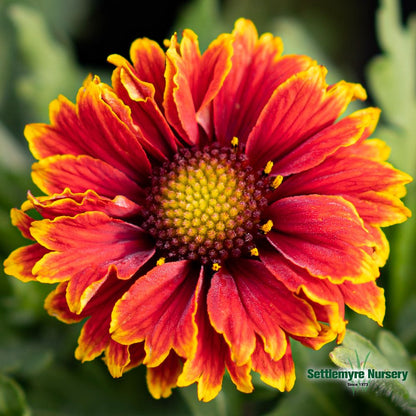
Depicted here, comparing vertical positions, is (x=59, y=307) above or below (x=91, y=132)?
below

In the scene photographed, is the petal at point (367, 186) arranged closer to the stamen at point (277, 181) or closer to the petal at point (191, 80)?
the stamen at point (277, 181)

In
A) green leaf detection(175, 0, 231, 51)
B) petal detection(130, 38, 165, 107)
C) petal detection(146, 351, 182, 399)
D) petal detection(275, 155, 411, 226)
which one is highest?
green leaf detection(175, 0, 231, 51)

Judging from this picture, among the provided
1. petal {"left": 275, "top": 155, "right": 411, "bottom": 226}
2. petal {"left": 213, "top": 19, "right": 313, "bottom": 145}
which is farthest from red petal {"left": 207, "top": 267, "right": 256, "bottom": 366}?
petal {"left": 213, "top": 19, "right": 313, "bottom": 145}

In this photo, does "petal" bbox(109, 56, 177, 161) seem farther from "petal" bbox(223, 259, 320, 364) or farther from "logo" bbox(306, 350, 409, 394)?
"logo" bbox(306, 350, 409, 394)

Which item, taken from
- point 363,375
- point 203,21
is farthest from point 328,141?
point 203,21

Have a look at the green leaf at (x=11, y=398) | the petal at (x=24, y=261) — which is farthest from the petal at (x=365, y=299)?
the green leaf at (x=11, y=398)

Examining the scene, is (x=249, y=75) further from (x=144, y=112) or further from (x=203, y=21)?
(x=203, y=21)
